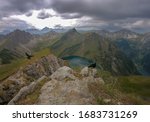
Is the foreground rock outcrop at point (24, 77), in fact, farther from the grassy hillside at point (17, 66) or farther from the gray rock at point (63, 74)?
the gray rock at point (63, 74)

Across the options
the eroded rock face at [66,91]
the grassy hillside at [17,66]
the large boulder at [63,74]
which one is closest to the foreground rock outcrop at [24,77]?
the grassy hillside at [17,66]

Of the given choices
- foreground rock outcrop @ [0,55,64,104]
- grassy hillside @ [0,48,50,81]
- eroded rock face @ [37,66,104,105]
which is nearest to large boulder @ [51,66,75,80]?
eroded rock face @ [37,66,104,105]

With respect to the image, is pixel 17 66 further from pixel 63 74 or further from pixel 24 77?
pixel 63 74

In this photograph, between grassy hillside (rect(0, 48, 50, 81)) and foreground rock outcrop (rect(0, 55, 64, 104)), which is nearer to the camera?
foreground rock outcrop (rect(0, 55, 64, 104))

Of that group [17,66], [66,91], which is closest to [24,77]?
[17,66]

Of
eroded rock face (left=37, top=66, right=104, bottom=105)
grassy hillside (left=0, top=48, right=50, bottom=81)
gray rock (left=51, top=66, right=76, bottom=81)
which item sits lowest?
grassy hillside (left=0, top=48, right=50, bottom=81)

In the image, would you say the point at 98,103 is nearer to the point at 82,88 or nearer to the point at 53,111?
the point at 82,88

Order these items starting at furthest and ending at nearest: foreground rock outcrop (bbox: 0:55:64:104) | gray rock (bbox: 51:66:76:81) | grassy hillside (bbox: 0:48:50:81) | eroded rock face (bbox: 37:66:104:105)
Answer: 1. grassy hillside (bbox: 0:48:50:81)
2. foreground rock outcrop (bbox: 0:55:64:104)
3. gray rock (bbox: 51:66:76:81)
4. eroded rock face (bbox: 37:66:104:105)

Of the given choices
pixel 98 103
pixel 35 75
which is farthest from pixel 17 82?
pixel 98 103

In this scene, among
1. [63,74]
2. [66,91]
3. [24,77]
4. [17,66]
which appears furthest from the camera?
[17,66]

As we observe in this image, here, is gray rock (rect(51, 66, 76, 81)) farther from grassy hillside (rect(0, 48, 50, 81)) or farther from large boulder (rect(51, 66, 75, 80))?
grassy hillside (rect(0, 48, 50, 81))
